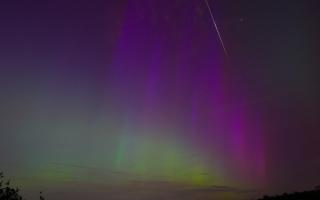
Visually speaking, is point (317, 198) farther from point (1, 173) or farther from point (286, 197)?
point (1, 173)

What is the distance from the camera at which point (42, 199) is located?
214ft

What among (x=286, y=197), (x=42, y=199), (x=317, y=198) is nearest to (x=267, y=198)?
(x=286, y=197)

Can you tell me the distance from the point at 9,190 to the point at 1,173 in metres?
3.25

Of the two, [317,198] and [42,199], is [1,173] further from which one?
[317,198]

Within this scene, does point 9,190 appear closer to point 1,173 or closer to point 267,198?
point 1,173

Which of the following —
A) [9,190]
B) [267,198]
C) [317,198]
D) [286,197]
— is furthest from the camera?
[267,198]

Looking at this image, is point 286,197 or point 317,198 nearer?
point 317,198

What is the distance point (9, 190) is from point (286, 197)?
3714 cm

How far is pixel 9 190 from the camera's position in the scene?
60312 mm

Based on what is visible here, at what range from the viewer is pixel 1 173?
191 feet

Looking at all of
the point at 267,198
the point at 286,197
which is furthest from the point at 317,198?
the point at 267,198

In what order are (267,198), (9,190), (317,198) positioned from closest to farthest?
1. (317,198)
2. (9,190)
3. (267,198)

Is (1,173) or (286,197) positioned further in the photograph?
(286,197)

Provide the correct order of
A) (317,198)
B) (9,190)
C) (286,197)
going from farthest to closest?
(286,197)
(9,190)
(317,198)
